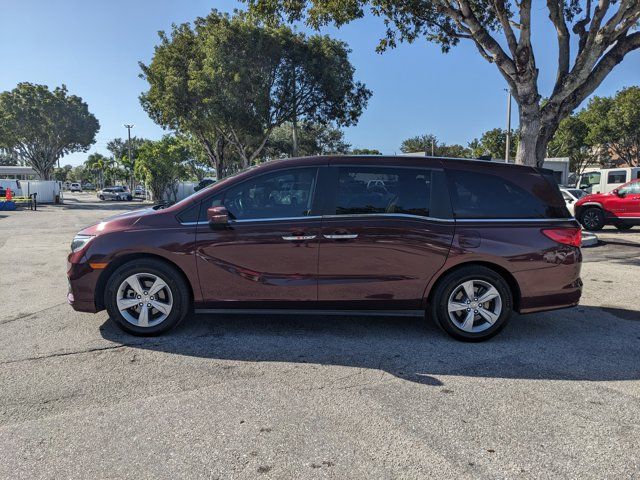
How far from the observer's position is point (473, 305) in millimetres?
4453

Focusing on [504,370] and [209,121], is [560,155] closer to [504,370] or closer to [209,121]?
[209,121]

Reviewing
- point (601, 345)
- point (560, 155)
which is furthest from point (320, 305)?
point (560, 155)

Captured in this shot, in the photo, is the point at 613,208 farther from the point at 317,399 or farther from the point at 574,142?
the point at 574,142

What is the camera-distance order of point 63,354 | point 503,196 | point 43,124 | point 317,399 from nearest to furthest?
point 317,399
point 63,354
point 503,196
point 43,124

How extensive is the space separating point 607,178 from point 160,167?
29.5 metres

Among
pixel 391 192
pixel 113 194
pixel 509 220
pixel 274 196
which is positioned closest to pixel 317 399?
pixel 274 196

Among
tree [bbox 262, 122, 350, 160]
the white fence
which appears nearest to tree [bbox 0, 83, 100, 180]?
the white fence

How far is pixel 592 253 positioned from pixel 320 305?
849 cm

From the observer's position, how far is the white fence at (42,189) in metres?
37.5

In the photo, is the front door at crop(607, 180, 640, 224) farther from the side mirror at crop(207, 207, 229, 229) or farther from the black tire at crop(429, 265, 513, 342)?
the side mirror at crop(207, 207, 229, 229)

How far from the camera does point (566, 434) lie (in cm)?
289

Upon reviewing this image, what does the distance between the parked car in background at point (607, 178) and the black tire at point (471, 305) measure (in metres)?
23.6

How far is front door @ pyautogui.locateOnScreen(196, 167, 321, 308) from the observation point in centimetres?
435

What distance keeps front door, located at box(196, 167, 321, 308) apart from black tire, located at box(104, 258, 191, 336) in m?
0.22
